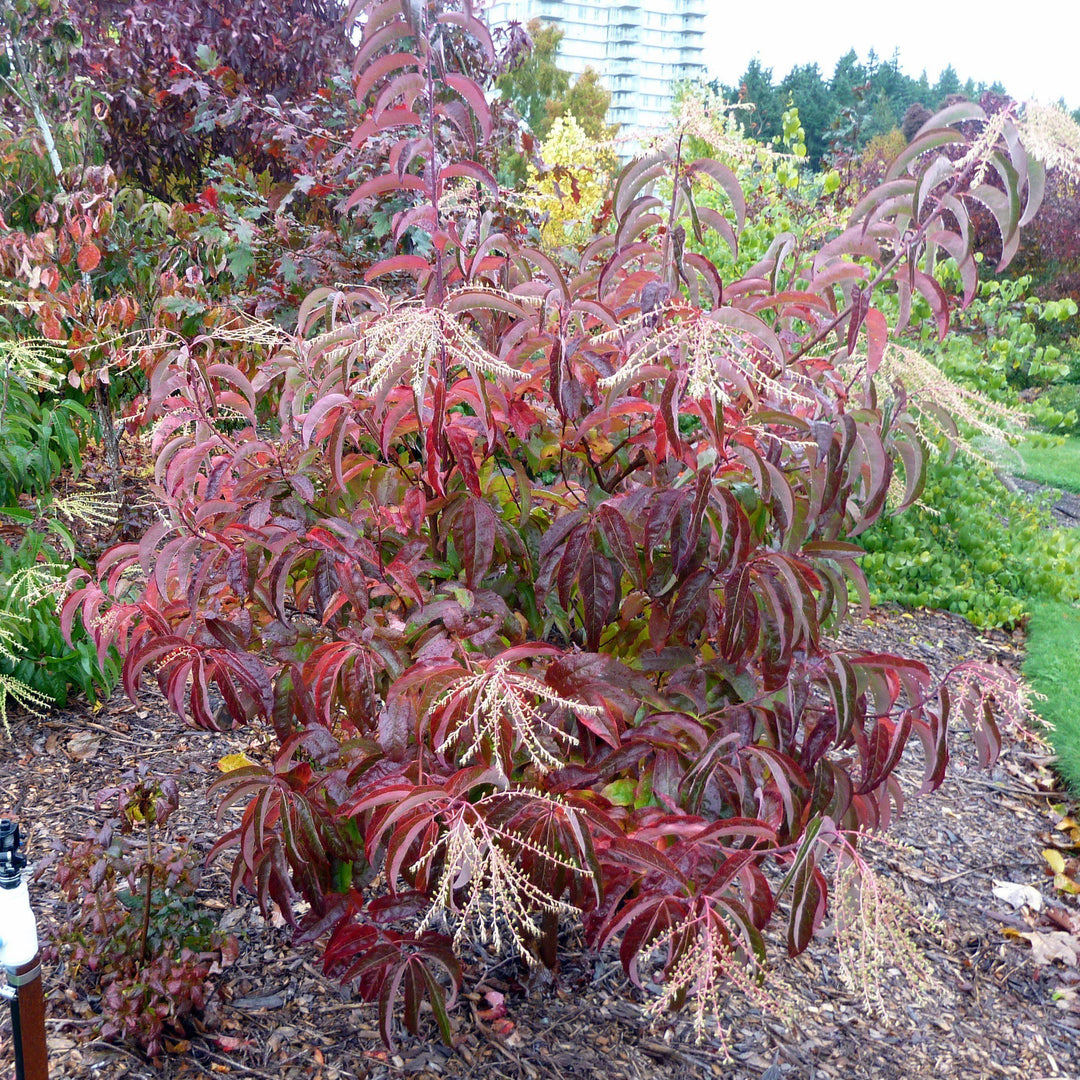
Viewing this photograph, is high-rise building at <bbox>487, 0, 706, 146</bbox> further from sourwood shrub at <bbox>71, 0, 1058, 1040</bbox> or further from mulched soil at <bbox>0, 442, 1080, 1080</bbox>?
sourwood shrub at <bbox>71, 0, 1058, 1040</bbox>

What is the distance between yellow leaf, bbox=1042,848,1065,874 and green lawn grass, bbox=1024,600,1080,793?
0.42 metres

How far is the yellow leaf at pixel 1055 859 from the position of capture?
2.61 meters

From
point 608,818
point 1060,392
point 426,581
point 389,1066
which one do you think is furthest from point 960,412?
point 1060,392

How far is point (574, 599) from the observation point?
4.66ft

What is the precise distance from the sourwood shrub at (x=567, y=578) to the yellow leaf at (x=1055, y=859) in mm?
1513

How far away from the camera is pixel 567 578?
1.32 m

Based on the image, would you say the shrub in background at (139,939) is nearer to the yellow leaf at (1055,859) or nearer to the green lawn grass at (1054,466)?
the yellow leaf at (1055,859)

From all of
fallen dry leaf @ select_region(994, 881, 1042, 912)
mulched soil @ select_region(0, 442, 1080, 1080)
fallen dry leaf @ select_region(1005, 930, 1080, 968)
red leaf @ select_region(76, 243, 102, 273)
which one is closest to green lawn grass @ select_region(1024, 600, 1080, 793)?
mulched soil @ select_region(0, 442, 1080, 1080)

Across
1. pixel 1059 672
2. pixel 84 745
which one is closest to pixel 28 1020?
pixel 84 745

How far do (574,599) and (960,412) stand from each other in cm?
64

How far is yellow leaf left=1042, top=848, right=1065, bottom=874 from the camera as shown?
261 cm

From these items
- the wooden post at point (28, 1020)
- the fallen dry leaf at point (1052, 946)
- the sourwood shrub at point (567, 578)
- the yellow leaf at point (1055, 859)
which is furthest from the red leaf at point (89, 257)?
the yellow leaf at point (1055, 859)

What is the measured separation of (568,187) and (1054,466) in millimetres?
5468

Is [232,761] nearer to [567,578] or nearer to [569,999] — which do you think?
[569,999]
